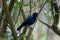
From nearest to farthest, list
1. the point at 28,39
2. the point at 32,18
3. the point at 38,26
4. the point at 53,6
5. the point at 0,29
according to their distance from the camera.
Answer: the point at 0,29 < the point at 28,39 < the point at 32,18 < the point at 53,6 < the point at 38,26

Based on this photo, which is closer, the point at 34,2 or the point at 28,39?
the point at 28,39

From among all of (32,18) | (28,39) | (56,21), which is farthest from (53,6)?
(28,39)

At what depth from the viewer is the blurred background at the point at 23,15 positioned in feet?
3.74

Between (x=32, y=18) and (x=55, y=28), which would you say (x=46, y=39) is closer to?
(x=55, y=28)

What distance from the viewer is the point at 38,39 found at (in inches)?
118

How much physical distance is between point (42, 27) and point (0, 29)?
63.9 inches

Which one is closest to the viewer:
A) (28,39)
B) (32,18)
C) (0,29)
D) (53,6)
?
(0,29)

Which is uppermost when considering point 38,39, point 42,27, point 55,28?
point 55,28

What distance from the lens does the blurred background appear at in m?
1.14

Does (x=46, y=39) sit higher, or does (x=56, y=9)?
(x=56, y=9)

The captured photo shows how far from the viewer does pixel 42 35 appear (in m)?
2.97

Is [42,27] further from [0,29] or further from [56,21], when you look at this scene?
[0,29]

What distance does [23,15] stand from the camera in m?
1.63

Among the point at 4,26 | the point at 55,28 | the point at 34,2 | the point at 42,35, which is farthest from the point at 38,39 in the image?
the point at 4,26
